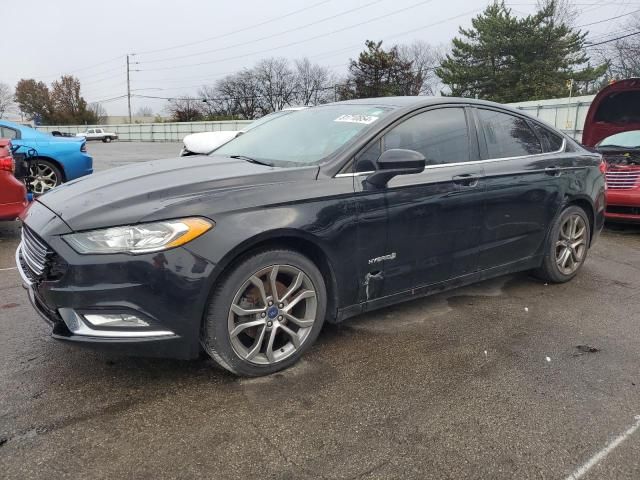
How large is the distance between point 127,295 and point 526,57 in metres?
39.0

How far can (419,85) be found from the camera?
5156 centimetres

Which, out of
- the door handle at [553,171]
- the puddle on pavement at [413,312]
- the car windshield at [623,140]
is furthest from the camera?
the car windshield at [623,140]

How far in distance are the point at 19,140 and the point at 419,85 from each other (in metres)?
47.1

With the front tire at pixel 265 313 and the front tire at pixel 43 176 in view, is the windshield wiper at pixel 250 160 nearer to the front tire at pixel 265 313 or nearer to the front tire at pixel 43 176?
the front tire at pixel 265 313

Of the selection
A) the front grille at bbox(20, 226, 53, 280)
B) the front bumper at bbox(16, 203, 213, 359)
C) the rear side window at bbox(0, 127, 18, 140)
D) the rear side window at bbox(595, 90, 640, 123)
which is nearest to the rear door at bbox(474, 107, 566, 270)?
the front bumper at bbox(16, 203, 213, 359)

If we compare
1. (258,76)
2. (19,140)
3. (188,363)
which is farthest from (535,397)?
(258,76)

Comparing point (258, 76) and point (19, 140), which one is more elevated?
point (258, 76)

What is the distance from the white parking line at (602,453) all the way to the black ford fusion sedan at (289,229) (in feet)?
4.82

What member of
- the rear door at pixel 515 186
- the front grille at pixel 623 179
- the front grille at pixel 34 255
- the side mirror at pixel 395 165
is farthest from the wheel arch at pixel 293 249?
the front grille at pixel 623 179

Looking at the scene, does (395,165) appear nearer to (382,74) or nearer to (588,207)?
(588,207)

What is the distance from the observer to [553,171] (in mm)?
4391

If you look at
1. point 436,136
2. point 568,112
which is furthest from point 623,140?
point 568,112

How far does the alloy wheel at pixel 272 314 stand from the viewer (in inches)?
112

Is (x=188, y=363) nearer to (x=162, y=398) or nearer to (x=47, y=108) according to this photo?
(x=162, y=398)
